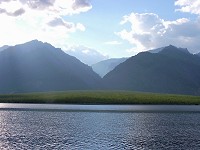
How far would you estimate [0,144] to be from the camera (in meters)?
51.9

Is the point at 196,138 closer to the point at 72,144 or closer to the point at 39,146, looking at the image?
the point at 72,144

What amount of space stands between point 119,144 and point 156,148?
251 inches

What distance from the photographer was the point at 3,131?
6825cm

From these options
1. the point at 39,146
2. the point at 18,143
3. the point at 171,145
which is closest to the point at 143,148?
the point at 171,145

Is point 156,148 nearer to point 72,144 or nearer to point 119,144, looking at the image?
point 119,144

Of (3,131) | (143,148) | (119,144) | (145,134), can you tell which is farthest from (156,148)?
(3,131)

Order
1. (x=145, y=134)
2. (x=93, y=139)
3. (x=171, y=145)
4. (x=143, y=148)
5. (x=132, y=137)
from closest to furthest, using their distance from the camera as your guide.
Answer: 1. (x=143, y=148)
2. (x=171, y=145)
3. (x=93, y=139)
4. (x=132, y=137)
5. (x=145, y=134)

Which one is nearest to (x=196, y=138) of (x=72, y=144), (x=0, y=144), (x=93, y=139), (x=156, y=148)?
(x=156, y=148)

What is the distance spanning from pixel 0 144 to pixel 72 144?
1165 centimetres

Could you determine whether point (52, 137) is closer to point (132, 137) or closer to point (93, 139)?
point (93, 139)

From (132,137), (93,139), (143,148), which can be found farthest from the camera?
(132,137)

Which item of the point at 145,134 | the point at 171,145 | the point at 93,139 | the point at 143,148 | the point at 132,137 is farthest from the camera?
the point at 145,134

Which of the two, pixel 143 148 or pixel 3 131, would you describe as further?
pixel 3 131

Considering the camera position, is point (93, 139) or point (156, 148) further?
point (93, 139)
